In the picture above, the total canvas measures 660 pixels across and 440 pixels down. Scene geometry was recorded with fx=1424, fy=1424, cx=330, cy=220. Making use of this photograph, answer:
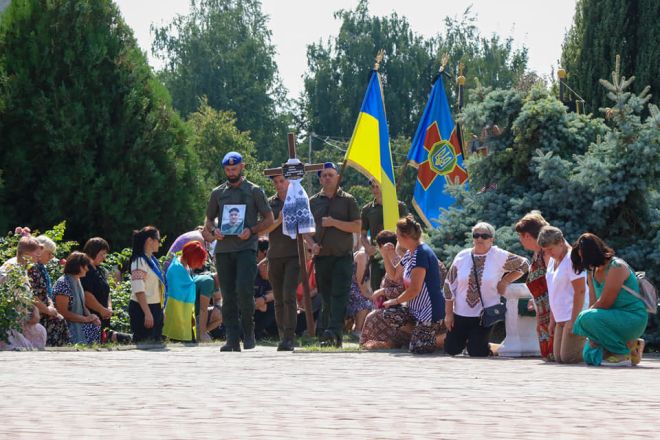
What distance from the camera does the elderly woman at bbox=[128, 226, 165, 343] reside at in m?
17.0

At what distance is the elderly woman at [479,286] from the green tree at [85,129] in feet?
48.8

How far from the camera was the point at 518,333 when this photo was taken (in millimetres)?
14828

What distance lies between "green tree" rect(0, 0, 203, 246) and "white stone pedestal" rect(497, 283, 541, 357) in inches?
579

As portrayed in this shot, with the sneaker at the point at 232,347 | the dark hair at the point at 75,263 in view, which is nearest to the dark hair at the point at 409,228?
the sneaker at the point at 232,347

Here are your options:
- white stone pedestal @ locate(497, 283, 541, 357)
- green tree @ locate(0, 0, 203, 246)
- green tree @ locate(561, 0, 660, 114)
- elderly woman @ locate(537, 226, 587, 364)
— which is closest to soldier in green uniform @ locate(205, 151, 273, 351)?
white stone pedestal @ locate(497, 283, 541, 357)

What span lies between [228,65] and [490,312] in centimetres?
6739

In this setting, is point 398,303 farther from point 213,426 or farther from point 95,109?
point 95,109

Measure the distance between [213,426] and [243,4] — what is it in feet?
256

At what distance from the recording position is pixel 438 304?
48.2 ft

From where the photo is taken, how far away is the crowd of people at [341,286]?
12.8 meters

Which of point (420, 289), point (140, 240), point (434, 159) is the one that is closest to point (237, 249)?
point (420, 289)

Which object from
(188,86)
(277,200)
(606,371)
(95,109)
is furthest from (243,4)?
(606,371)

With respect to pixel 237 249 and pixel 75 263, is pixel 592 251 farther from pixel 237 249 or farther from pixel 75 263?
pixel 75 263

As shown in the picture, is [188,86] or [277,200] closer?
[277,200]
